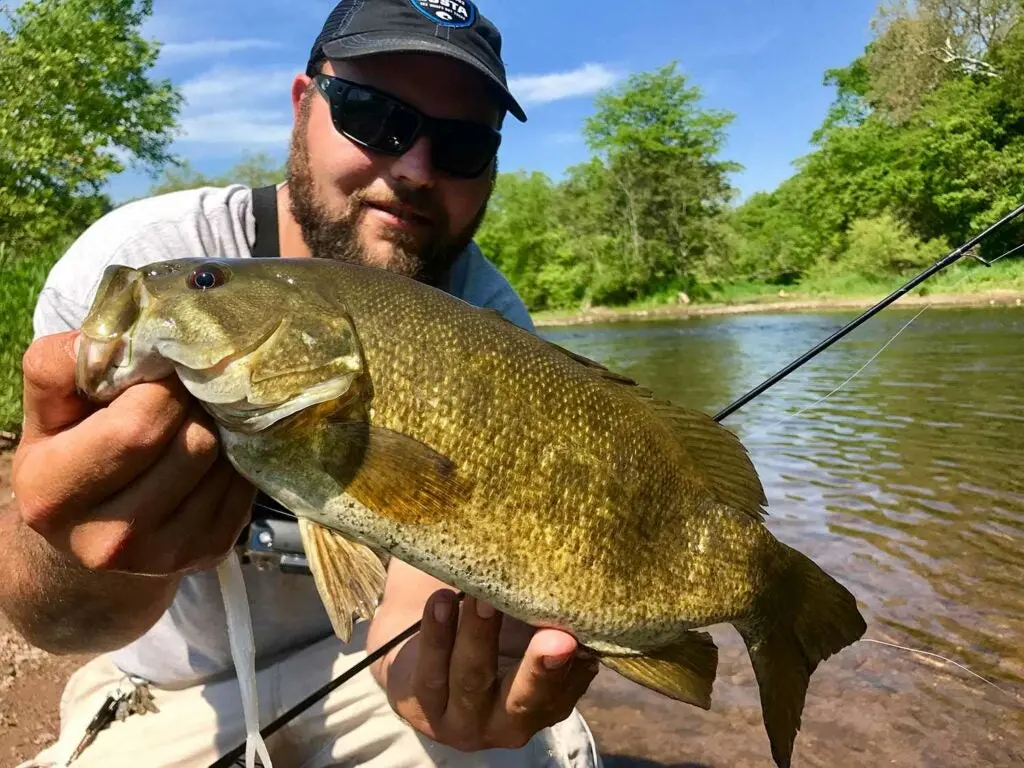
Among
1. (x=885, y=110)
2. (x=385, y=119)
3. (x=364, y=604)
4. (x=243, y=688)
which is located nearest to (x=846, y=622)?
(x=364, y=604)

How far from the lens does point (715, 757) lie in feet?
10.9

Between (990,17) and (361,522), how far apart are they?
46940mm

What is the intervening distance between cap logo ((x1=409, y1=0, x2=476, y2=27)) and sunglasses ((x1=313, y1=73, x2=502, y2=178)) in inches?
14.8

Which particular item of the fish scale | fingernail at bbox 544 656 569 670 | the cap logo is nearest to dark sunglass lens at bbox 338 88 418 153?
the cap logo

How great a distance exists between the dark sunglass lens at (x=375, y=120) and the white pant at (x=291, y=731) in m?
1.82

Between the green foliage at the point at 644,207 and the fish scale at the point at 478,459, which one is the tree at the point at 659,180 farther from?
the fish scale at the point at 478,459

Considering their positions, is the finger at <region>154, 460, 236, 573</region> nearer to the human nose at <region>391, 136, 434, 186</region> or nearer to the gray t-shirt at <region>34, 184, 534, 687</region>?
the gray t-shirt at <region>34, 184, 534, 687</region>

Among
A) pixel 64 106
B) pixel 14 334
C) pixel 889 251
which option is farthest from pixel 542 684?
pixel 889 251

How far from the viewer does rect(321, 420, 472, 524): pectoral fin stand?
4.92 ft

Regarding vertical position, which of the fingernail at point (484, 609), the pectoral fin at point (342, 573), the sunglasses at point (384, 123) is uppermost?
the sunglasses at point (384, 123)

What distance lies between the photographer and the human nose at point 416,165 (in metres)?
2.87

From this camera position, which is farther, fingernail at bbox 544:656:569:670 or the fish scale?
fingernail at bbox 544:656:569:670

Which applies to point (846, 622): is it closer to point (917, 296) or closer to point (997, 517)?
point (997, 517)

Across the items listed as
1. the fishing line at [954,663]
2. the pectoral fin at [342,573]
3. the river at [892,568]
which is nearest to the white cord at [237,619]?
the pectoral fin at [342,573]
